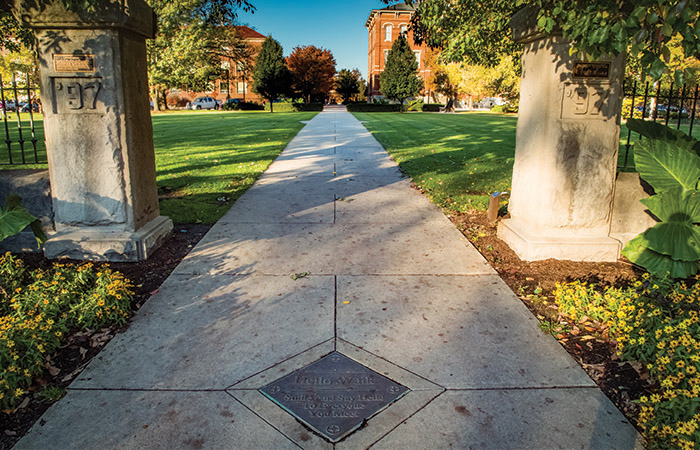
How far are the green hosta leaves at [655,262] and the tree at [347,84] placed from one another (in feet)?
238

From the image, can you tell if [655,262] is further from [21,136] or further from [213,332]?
[21,136]

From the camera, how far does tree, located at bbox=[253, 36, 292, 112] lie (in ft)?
163

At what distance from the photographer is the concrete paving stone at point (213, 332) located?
9.89ft

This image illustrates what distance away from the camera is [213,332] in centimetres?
353

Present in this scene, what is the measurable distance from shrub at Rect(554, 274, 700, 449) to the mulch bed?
0.37ft

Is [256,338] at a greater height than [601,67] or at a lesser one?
lesser

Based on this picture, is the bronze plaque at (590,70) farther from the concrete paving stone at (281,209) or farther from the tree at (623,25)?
the concrete paving stone at (281,209)

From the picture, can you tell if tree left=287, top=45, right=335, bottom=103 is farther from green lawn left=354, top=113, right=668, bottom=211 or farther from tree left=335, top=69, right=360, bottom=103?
green lawn left=354, top=113, right=668, bottom=211

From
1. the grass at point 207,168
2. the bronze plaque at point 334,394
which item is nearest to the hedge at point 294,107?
the grass at point 207,168

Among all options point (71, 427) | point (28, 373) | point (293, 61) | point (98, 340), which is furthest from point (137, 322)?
point (293, 61)

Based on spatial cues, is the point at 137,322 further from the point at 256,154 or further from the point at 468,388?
the point at 256,154

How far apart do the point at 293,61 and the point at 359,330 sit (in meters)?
62.5

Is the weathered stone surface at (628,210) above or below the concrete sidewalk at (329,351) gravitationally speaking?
above

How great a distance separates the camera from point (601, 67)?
4574 mm
